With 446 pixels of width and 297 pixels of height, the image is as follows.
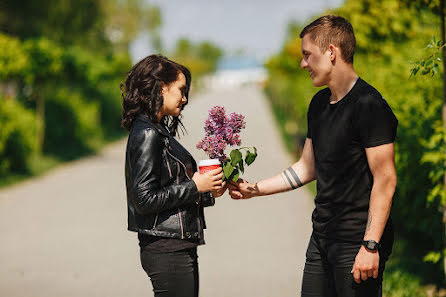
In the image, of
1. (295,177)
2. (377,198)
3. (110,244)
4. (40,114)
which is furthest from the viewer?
(40,114)

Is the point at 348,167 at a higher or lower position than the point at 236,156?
lower

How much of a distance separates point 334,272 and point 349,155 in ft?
1.71

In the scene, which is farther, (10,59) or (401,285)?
(10,59)

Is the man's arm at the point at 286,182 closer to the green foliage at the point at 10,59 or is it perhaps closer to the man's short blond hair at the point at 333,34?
the man's short blond hair at the point at 333,34

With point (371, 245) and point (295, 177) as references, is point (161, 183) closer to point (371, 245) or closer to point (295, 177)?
point (295, 177)

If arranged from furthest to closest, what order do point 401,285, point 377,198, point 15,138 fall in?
point 15,138
point 401,285
point 377,198

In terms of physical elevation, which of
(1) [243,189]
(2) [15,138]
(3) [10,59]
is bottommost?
(1) [243,189]

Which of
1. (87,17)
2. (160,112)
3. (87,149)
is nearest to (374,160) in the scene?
(160,112)

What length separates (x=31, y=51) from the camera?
40.8ft

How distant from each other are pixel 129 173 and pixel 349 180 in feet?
3.15

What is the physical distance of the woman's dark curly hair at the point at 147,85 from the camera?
8.77ft

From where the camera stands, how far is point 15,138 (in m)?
10.9

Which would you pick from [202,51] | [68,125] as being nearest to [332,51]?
[68,125]

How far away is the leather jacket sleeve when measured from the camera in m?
2.53
